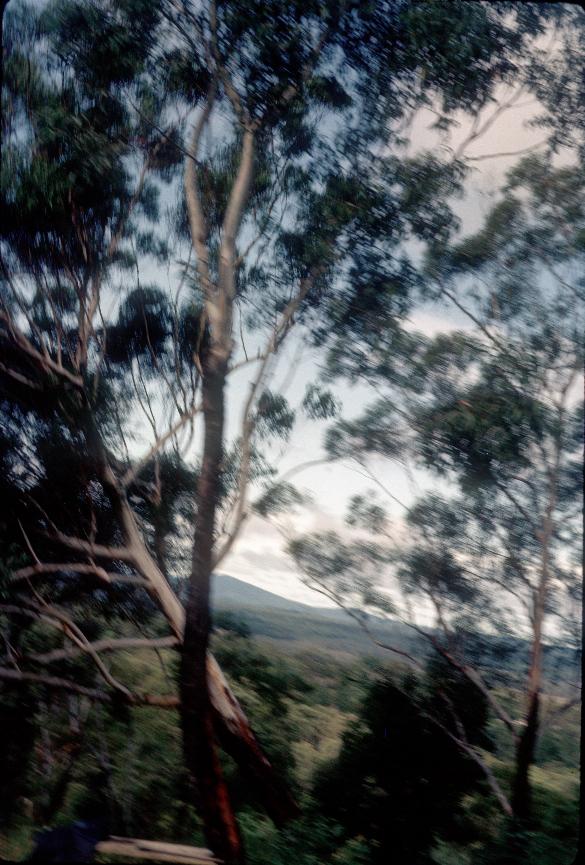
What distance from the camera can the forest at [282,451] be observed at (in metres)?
2.83

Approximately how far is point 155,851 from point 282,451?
7.14 ft

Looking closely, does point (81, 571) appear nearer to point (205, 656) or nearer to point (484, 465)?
point (205, 656)

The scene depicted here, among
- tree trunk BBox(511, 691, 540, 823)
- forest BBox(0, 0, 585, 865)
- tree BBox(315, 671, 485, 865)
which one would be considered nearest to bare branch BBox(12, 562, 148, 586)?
forest BBox(0, 0, 585, 865)

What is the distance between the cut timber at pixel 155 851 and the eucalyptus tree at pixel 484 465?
4.77ft

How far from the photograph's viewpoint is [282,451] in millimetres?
3299

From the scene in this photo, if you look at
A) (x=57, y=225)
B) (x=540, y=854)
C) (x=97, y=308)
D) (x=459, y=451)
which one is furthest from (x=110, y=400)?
(x=540, y=854)

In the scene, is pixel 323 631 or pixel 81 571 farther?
pixel 81 571

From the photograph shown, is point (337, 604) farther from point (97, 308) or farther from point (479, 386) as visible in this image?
point (97, 308)

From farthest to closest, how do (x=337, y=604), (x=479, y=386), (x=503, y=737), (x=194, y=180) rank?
(x=194, y=180) < (x=479, y=386) < (x=337, y=604) < (x=503, y=737)

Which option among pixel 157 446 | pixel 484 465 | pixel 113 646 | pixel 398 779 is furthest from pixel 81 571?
pixel 484 465

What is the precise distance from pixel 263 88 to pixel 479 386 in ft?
8.70

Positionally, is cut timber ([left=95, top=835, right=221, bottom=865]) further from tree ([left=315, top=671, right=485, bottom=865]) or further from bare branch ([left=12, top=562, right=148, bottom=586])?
bare branch ([left=12, top=562, right=148, bottom=586])

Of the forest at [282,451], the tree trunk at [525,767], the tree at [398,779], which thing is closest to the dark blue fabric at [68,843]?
the forest at [282,451]

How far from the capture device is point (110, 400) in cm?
361
